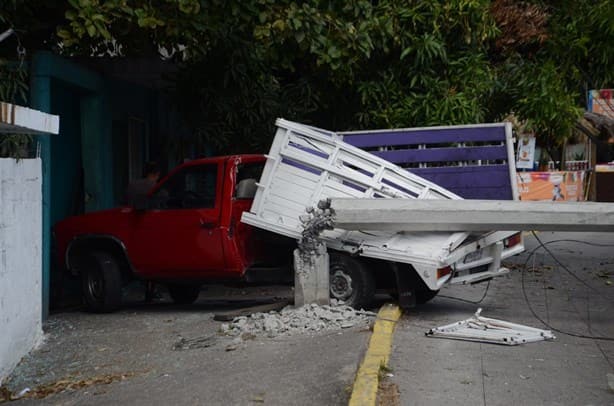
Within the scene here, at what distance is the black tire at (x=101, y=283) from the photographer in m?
11.5

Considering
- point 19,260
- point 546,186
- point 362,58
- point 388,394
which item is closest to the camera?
point 388,394

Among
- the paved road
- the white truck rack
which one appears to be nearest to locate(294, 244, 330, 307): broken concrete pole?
the white truck rack

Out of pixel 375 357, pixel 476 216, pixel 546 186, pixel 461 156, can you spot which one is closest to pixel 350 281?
pixel 476 216

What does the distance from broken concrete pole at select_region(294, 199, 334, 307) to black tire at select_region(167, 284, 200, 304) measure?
2.78 meters

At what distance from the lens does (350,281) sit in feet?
→ 34.2

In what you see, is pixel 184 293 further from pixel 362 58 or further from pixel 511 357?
pixel 511 357

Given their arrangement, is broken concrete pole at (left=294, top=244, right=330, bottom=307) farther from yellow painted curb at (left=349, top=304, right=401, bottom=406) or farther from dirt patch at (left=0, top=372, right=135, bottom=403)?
dirt patch at (left=0, top=372, right=135, bottom=403)

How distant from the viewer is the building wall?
26.0ft

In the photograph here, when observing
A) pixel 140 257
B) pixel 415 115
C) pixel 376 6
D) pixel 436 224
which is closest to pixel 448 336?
pixel 436 224

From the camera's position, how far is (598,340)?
9211 millimetres

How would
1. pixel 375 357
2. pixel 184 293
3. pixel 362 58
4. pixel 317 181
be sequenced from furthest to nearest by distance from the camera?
1. pixel 362 58
2. pixel 184 293
3. pixel 317 181
4. pixel 375 357

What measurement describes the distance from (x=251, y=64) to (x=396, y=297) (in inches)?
177

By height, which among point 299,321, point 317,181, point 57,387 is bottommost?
point 57,387

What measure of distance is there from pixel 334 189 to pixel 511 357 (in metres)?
3.17
